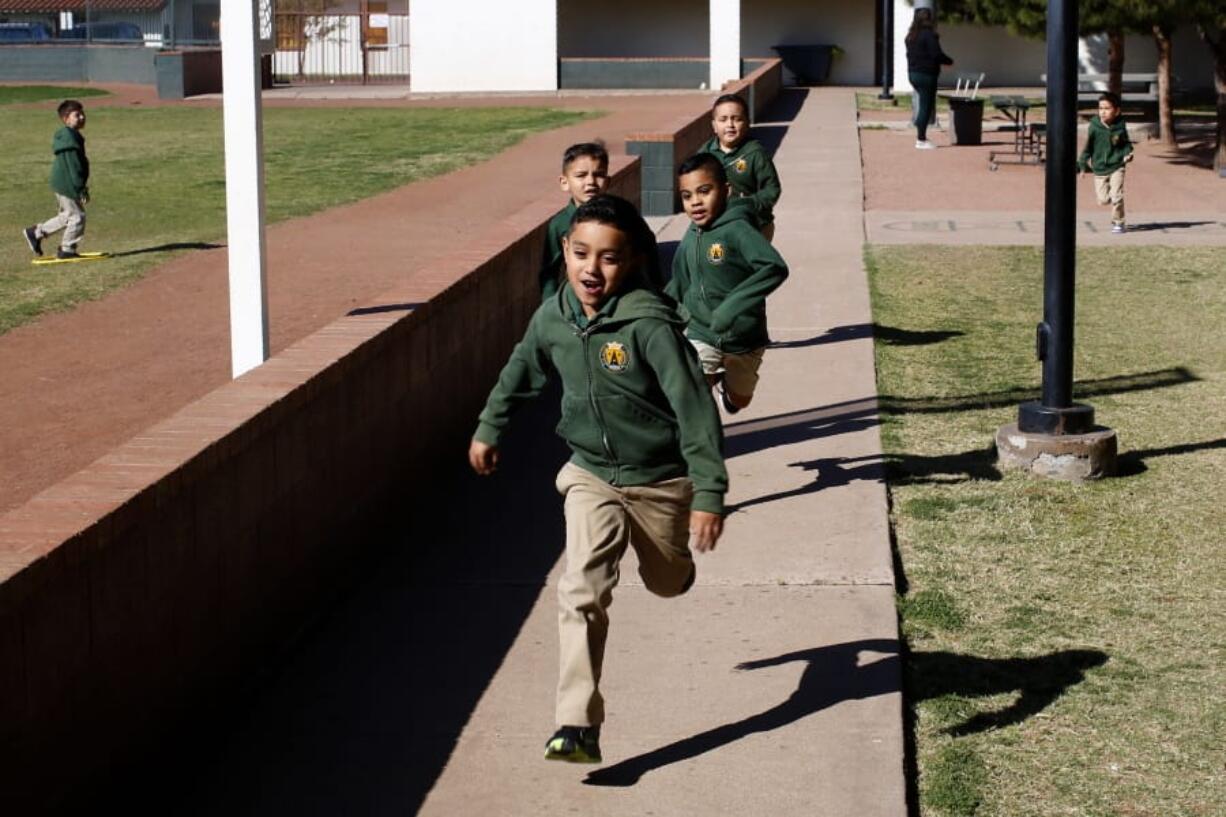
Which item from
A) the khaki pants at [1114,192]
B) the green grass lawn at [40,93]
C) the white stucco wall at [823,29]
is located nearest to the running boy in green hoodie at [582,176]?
the khaki pants at [1114,192]

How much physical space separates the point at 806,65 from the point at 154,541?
1659 inches

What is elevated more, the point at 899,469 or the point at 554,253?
the point at 554,253

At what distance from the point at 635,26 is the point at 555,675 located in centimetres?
4295

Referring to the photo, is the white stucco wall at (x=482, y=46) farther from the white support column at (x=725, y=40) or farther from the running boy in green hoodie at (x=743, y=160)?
the running boy in green hoodie at (x=743, y=160)

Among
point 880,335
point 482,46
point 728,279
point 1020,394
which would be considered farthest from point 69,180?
point 482,46

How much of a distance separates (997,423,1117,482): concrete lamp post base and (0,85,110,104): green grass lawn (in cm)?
3617

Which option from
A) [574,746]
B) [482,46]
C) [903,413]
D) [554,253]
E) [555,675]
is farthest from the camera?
[482,46]

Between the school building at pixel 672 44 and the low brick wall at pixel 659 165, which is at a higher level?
the school building at pixel 672 44

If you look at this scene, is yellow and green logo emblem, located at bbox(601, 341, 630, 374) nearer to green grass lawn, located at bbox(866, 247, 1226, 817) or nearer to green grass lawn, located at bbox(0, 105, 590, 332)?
green grass lawn, located at bbox(866, 247, 1226, 817)

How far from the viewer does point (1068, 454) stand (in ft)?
28.7

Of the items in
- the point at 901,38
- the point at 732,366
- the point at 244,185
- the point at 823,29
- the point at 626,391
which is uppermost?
the point at 823,29

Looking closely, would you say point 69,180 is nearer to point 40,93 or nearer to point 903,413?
point 903,413

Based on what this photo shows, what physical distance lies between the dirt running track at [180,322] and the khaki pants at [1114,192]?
5.30m

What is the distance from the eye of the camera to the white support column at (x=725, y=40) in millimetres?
43531
